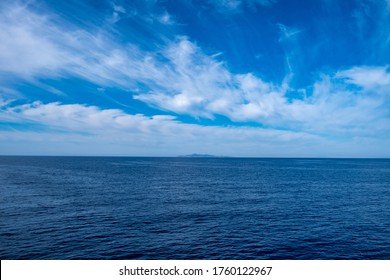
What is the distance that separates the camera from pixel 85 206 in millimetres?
62469

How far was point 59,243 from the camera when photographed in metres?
38.8

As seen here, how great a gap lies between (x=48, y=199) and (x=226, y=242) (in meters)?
49.4

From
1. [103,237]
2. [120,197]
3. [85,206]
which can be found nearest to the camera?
[103,237]

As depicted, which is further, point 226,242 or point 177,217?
point 177,217
